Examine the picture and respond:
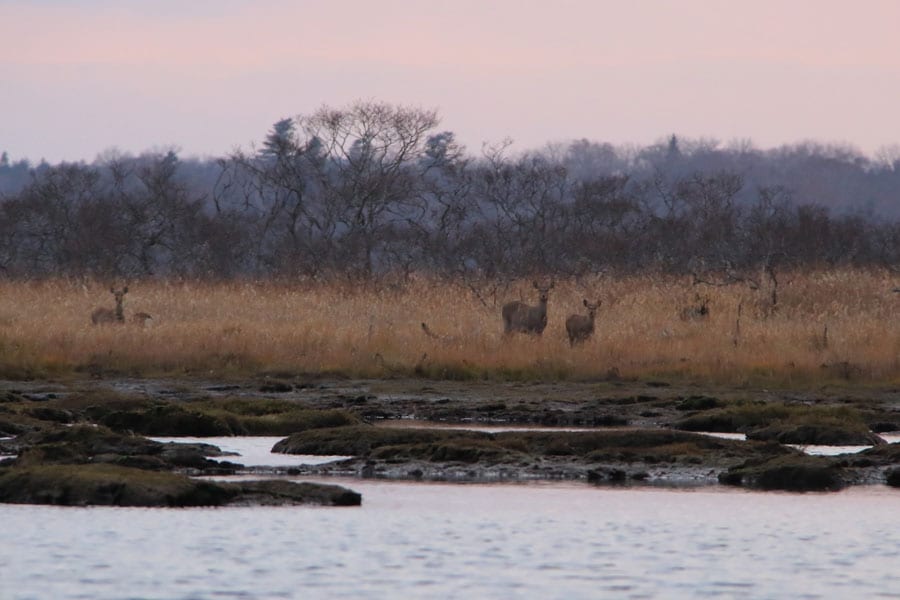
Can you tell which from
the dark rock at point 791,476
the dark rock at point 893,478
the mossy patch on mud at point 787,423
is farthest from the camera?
the mossy patch on mud at point 787,423

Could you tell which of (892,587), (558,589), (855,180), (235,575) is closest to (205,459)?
(235,575)

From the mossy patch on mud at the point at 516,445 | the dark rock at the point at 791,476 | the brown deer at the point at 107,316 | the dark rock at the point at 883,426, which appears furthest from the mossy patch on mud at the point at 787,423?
the brown deer at the point at 107,316

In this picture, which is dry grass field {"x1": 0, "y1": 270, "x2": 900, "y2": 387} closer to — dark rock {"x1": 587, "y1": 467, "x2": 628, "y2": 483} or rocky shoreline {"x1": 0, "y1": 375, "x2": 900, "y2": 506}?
rocky shoreline {"x1": 0, "y1": 375, "x2": 900, "y2": 506}

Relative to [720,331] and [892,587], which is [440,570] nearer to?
[892,587]

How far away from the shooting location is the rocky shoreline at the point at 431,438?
12648 millimetres

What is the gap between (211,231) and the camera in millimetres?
48781

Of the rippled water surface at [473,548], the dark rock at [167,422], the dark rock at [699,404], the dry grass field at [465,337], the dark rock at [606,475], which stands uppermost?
the dry grass field at [465,337]

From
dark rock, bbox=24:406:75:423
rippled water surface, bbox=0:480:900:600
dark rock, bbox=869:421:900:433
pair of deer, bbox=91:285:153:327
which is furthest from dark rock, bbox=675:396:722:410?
pair of deer, bbox=91:285:153:327

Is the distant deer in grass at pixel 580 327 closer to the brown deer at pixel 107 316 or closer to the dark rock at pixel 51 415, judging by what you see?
the brown deer at pixel 107 316

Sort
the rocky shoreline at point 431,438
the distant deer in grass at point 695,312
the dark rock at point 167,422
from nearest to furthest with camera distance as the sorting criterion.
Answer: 1. the rocky shoreline at point 431,438
2. the dark rock at point 167,422
3. the distant deer in grass at point 695,312

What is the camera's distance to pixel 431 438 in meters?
15.8

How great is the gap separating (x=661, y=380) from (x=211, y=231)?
27166mm

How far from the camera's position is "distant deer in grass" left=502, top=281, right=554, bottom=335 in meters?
27.0

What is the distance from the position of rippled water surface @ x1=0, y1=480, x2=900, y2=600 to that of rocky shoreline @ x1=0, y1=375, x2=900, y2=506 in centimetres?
45
